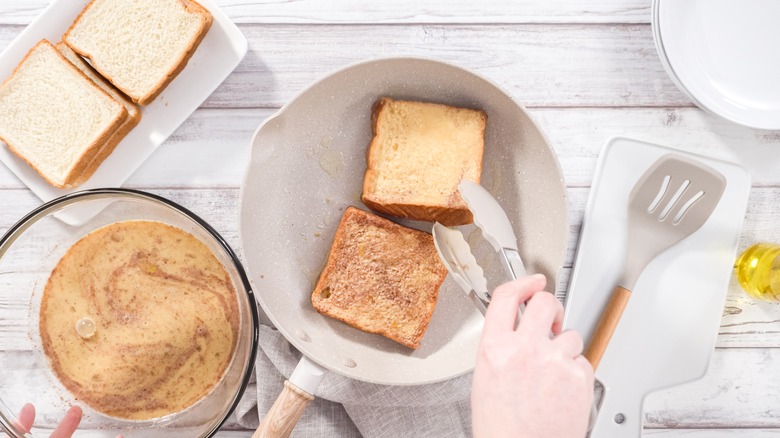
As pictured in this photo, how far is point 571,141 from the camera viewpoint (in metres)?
1.07

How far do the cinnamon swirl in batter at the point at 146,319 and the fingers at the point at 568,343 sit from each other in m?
0.49

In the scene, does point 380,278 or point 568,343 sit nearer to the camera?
point 568,343

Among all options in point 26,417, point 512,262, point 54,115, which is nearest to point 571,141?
point 512,262

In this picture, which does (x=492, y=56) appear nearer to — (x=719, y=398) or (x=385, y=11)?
(x=385, y=11)

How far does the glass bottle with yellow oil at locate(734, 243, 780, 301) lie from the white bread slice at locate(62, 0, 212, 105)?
962 mm

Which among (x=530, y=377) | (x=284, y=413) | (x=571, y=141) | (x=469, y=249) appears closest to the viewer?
(x=530, y=377)

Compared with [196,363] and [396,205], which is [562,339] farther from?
[196,363]

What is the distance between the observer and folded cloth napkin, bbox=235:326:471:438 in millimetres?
1024

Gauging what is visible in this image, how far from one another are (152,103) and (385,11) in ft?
1.33

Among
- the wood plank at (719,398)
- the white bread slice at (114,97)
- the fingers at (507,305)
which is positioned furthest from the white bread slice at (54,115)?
the wood plank at (719,398)

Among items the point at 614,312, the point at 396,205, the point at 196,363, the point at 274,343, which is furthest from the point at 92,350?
the point at 614,312

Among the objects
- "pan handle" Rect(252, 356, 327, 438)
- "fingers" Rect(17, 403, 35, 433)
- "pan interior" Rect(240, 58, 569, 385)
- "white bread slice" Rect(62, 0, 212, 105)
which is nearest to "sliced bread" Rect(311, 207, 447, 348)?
"pan interior" Rect(240, 58, 569, 385)

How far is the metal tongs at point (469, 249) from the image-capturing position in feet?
2.86

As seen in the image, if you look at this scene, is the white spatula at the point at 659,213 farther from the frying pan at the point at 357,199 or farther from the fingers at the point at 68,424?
the fingers at the point at 68,424
